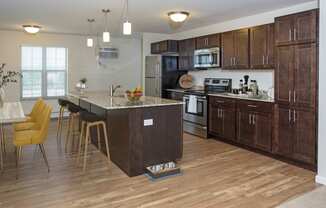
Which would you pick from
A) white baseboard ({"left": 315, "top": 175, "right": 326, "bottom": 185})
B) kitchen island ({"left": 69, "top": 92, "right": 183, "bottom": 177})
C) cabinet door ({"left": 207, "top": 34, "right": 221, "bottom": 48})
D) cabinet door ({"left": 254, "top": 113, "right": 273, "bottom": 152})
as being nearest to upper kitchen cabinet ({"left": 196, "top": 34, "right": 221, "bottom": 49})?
cabinet door ({"left": 207, "top": 34, "right": 221, "bottom": 48})

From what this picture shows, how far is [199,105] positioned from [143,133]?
7.68 ft

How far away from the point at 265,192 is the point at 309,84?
160 centimetres

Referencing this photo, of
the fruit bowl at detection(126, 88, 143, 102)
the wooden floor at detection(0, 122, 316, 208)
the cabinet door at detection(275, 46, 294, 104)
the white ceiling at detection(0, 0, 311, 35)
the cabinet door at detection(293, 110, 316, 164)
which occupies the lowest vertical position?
the wooden floor at detection(0, 122, 316, 208)

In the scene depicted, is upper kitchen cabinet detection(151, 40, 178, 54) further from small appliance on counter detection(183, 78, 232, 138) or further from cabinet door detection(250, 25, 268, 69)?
cabinet door detection(250, 25, 268, 69)

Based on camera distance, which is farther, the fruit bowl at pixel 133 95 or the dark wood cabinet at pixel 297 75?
the fruit bowl at pixel 133 95

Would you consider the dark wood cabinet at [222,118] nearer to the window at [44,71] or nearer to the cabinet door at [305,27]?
the cabinet door at [305,27]

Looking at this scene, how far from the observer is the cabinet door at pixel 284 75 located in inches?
156

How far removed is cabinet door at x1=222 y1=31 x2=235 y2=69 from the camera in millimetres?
5406

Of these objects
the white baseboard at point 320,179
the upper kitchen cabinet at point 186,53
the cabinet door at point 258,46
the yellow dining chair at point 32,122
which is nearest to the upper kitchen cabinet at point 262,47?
the cabinet door at point 258,46

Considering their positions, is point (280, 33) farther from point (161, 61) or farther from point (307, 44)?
point (161, 61)

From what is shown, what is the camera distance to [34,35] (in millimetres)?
7352

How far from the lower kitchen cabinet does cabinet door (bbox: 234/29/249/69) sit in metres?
1.31

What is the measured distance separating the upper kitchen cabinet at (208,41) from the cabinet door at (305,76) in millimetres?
2088

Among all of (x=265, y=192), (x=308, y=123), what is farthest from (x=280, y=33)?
(x=265, y=192)
